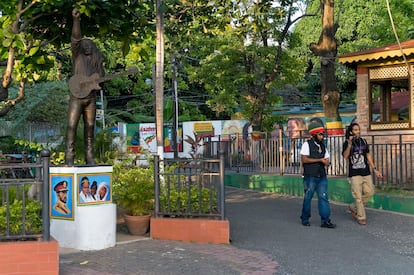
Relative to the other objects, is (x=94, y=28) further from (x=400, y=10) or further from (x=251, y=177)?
(x=400, y=10)

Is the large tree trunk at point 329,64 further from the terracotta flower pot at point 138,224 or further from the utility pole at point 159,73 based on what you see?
the terracotta flower pot at point 138,224

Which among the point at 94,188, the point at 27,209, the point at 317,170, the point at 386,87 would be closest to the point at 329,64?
the point at 386,87

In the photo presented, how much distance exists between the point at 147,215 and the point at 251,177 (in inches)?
306

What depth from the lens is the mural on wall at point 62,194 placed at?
681cm

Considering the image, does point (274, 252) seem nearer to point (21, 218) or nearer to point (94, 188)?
point (94, 188)

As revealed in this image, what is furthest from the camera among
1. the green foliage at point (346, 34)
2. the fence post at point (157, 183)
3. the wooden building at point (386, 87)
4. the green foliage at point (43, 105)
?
the green foliage at point (346, 34)

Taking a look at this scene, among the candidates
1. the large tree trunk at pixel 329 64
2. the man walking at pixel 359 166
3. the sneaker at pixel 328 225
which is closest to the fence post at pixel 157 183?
the sneaker at pixel 328 225

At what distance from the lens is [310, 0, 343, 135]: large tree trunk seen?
14539 mm

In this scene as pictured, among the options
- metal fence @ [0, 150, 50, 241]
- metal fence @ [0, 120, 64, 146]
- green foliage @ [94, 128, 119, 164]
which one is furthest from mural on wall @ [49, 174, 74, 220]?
metal fence @ [0, 120, 64, 146]

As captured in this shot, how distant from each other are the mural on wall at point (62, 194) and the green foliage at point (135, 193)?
1236mm

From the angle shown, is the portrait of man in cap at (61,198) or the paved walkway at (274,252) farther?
the portrait of man in cap at (61,198)

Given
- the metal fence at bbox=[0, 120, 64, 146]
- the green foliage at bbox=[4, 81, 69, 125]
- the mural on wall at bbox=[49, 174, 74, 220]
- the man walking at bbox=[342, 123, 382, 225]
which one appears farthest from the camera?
the green foliage at bbox=[4, 81, 69, 125]

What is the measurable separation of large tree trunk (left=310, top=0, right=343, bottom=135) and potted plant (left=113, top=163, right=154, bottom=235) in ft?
25.9

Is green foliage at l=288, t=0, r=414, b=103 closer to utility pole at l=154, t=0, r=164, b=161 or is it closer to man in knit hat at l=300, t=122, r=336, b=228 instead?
utility pole at l=154, t=0, r=164, b=161
